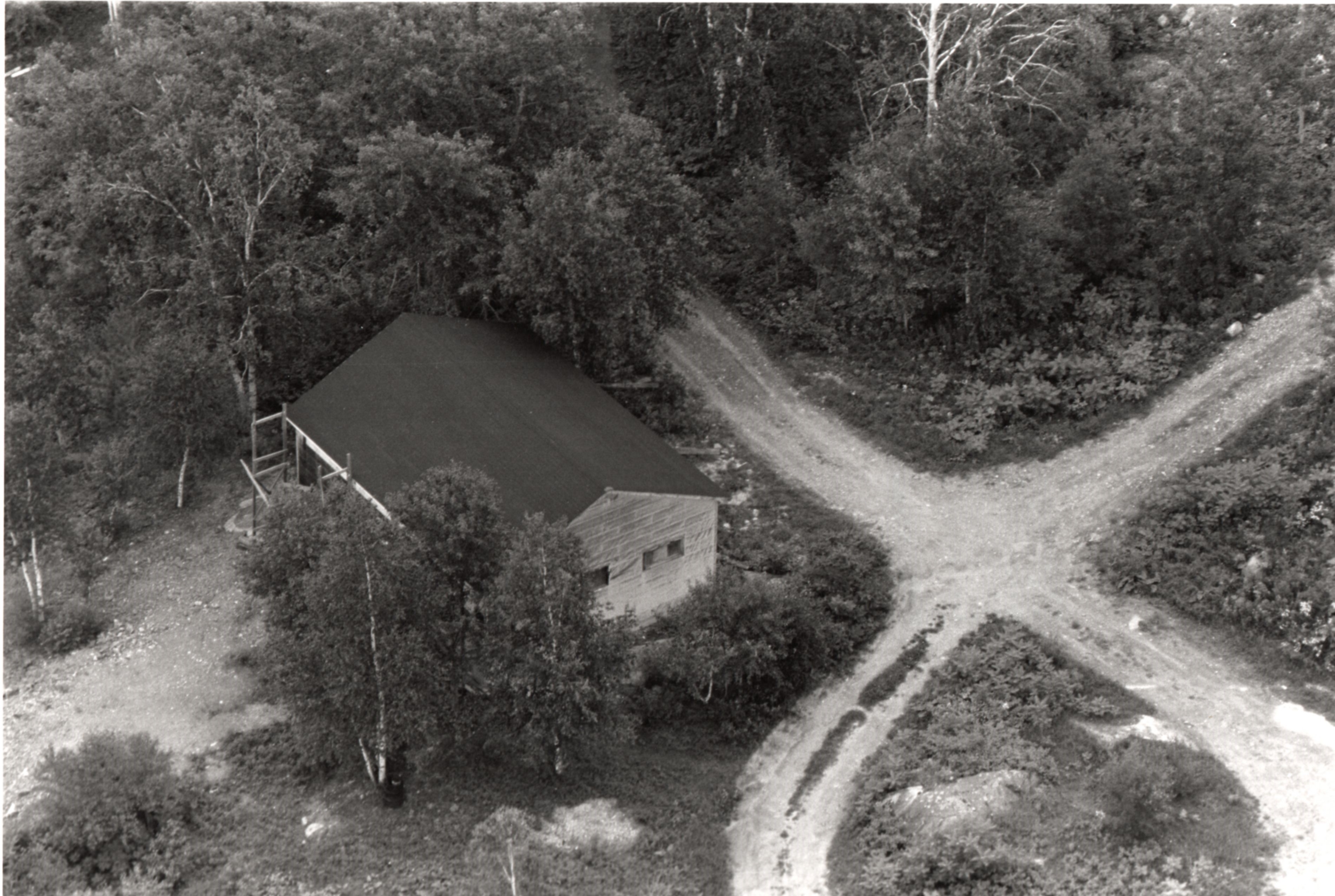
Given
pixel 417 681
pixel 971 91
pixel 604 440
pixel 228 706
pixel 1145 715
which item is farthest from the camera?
pixel 971 91

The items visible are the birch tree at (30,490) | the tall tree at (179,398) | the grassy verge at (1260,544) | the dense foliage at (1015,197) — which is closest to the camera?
the grassy verge at (1260,544)

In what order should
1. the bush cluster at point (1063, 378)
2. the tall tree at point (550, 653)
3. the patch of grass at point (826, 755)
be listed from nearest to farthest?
the tall tree at point (550, 653), the patch of grass at point (826, 755), the bush cluster at point (1063, 378)

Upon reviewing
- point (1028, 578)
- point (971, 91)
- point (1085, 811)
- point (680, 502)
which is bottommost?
point (1085, 811)

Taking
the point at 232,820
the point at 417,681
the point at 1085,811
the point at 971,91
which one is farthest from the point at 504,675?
the point at 971,91

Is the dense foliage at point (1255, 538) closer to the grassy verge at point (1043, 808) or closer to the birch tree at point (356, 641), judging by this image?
the grassy verge at point (1043, 808)

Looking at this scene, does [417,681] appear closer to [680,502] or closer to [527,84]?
[680,502]

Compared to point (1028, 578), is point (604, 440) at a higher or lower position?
higher

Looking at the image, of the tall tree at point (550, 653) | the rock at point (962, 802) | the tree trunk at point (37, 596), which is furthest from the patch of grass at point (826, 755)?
the tree trunk at point (37, 596)

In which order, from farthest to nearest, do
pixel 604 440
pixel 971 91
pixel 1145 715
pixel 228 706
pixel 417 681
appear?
pixel 971 91
pixel 604 440
pixel 228 706
pixel 1145 715
pixel 417 681
